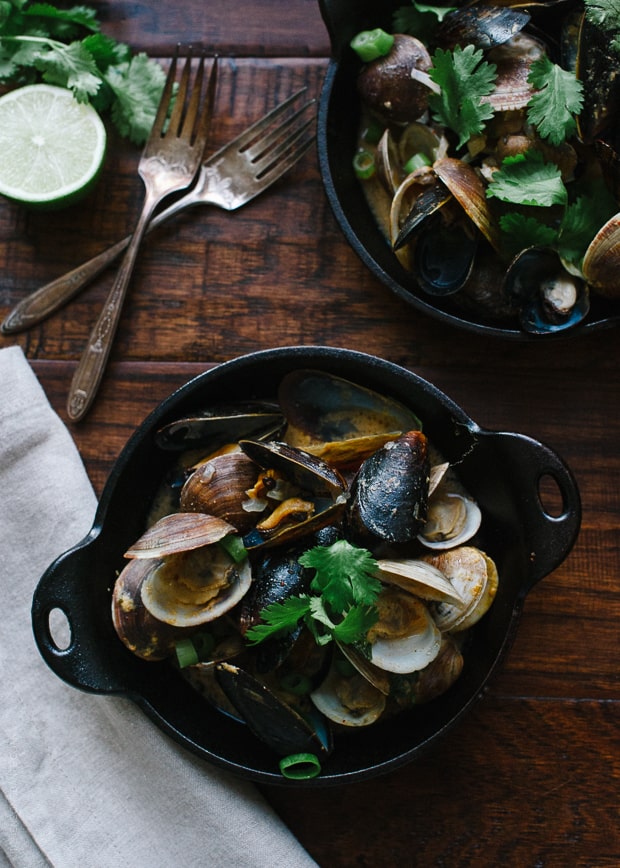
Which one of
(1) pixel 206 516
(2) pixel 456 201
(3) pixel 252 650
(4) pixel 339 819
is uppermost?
(2) pixel 456 201

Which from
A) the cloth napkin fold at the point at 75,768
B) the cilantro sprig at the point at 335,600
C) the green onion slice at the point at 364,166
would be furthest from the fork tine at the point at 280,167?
the cilantro sprig at the point at 335,600

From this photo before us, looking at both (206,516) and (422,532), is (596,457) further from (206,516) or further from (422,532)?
(206,516)

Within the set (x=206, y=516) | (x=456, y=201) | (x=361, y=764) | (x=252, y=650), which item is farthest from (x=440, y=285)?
(x=361, y=764)

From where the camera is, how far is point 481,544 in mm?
1597

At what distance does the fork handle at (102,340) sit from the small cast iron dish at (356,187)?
0.38 m

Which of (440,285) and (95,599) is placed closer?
(95,599)

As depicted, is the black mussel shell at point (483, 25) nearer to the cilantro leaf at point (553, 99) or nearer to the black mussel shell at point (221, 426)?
the cilantro leaf at point (553, 99)

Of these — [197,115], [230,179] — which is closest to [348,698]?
[230,179]

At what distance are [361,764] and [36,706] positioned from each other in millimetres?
625

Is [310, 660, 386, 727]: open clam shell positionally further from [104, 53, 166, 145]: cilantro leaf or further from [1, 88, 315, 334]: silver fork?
[104, 53, 166, 145]: cilantro leaf

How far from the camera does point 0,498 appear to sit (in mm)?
1719

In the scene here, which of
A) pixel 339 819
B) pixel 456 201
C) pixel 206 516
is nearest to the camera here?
pixel 206 516

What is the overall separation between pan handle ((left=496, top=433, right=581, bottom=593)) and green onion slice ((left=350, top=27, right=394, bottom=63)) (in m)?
0.76

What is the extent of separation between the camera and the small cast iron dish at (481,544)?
1447 millimetres
